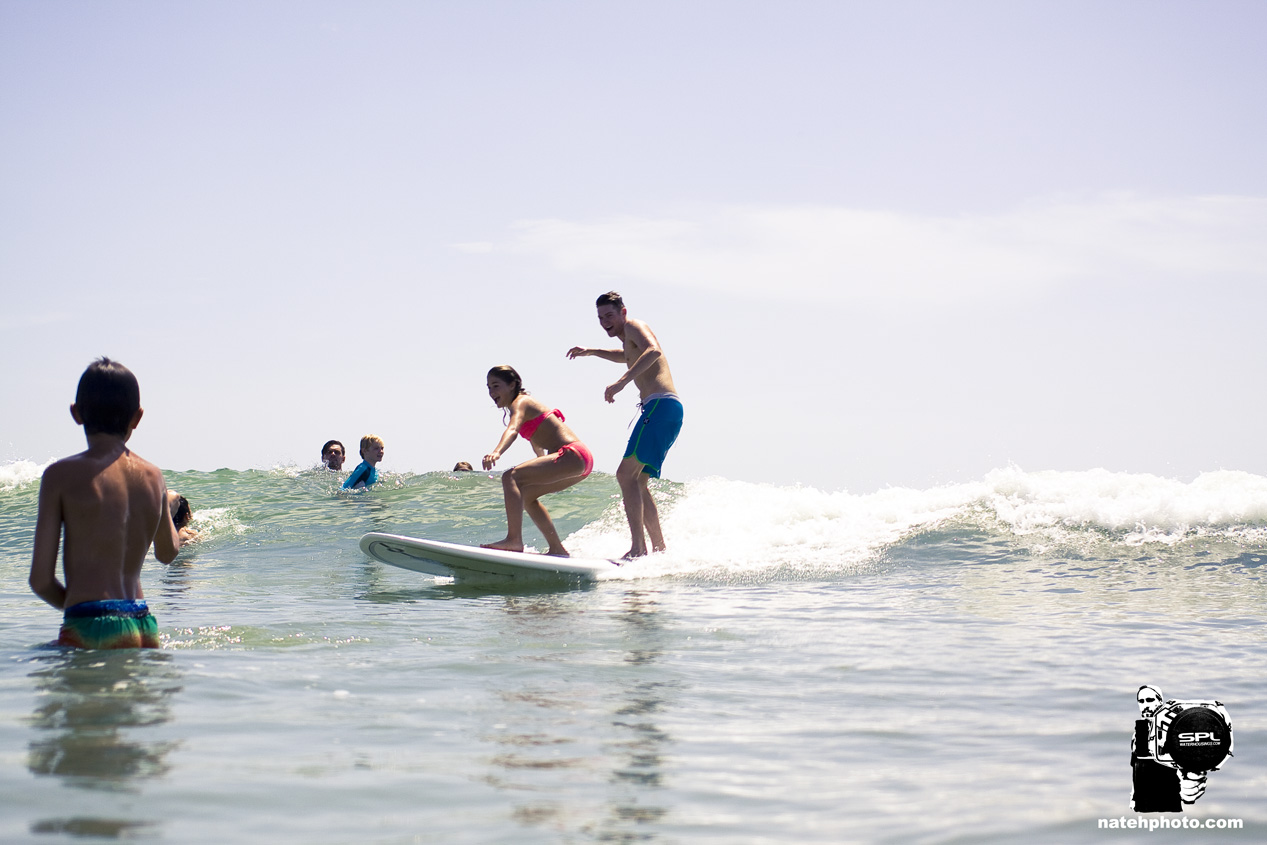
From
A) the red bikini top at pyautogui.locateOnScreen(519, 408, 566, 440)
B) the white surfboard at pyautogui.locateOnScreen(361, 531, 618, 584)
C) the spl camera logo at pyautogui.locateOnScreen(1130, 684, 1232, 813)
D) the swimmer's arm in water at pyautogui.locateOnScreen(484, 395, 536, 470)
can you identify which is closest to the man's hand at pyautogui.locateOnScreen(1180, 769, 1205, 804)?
the spl camera logo at pyautogui.locateOnScreen(1130, 684, 1232, 813)

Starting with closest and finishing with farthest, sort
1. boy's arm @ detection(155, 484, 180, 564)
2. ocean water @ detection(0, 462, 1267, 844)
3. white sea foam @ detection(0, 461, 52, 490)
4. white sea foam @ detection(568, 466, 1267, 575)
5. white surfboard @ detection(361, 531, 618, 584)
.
Answer: ocean water @ detection(0, 462, 1267, 844) < boy's arm @ detection(155, 484, 180, 564) < white surfboard @ detection(361, 531, 618, 584) < white sea foam @ detection(568, 466, 1267, 575) < white sea foam @ detection(0, 461, 52, 490)

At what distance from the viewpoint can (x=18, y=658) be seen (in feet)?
14.8

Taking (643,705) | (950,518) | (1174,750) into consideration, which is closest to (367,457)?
(950,518)

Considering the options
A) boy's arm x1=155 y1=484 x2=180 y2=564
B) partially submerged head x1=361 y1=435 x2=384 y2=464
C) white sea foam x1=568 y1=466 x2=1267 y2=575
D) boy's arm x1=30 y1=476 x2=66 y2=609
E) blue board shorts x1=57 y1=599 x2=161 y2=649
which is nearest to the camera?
boy's arm x1=30 y1=476 x2=66 y2=609

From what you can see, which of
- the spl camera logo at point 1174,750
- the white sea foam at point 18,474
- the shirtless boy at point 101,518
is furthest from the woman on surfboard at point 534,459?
the white sea foam at point 18,474

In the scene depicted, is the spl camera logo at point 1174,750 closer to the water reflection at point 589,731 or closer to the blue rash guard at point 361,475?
the water reflection at point 589,731

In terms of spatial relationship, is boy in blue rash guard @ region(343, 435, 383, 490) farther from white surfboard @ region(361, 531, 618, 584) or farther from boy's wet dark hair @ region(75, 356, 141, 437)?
boy's wet dark hair @ region(75, 356, 141, 437)

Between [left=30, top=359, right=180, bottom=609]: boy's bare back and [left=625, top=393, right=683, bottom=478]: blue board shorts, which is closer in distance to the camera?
[left=30, top=359, right=180, bottom=609]: boy's bare back

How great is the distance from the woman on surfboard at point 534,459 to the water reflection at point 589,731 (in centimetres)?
264

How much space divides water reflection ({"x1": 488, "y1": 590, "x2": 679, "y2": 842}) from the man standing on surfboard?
275cm

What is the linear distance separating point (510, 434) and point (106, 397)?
4.42 m

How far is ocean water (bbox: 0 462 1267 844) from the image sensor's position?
260 centimetres

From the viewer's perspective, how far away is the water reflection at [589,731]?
8.63 feet

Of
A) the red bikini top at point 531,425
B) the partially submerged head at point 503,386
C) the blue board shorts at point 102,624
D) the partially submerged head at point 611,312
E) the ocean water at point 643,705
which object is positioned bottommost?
the ocean water at point 643,705
